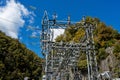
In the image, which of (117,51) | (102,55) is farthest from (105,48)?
(117,51)

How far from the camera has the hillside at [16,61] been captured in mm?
39875

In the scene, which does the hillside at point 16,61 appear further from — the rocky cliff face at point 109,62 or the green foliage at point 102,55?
the rocky cliff face at point 109,62

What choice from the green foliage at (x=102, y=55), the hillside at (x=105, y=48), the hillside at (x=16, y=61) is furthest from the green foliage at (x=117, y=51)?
the hillside at (x=16, y=61)

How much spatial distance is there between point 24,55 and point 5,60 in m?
4.74

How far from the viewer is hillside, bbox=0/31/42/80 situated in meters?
39.9

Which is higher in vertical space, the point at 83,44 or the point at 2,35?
the point at 2,35

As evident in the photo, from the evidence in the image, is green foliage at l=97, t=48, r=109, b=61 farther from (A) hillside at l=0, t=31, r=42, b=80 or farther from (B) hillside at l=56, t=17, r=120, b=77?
(A) hillside at l=0, t=31, r=42, b=80

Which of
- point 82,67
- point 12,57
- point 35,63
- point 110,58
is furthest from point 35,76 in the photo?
point 110,58

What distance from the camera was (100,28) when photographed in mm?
37000

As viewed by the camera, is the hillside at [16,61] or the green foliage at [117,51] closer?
the green foliage at [117,51]

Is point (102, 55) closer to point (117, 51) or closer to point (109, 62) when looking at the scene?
point (109, 62)

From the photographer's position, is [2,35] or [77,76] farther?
[2,35]

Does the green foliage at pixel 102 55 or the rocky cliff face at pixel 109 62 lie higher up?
the green foliage at pixel 102 55

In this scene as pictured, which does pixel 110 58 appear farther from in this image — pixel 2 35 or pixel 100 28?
pixel 2 35
